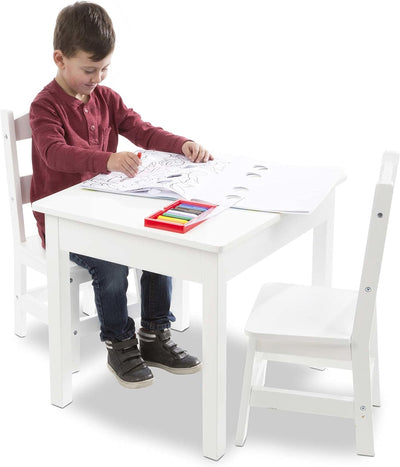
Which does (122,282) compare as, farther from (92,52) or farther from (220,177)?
(92,52)

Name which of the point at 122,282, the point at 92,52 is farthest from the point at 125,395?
the point at 92,52

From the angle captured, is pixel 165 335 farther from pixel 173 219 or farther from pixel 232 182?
pixel 173 219

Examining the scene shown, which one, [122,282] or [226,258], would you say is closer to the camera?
[226,258]

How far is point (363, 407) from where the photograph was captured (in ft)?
8.20

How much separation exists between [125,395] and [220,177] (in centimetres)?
74

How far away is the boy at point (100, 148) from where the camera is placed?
9.14 ft

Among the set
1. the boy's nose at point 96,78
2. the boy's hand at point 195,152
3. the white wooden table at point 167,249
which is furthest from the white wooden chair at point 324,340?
the boy's nose at point 96,78

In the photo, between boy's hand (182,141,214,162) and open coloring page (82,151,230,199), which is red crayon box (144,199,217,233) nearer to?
open coloring page (82,151,230,199)

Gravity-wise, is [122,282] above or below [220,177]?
below

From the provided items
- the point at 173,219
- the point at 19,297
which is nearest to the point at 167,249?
the point at 173,219

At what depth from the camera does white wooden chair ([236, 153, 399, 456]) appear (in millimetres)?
2410

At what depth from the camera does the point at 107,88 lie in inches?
121

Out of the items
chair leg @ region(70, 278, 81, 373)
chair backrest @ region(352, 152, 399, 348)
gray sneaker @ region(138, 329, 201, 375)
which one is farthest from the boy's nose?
chair backrest @ region(352, 152, 399, 348)

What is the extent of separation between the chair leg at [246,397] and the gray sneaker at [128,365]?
0.42 m
